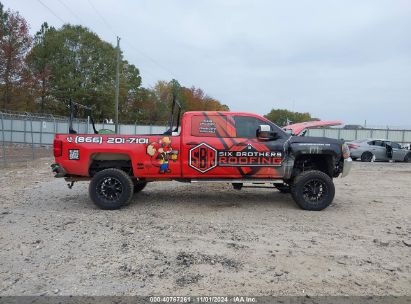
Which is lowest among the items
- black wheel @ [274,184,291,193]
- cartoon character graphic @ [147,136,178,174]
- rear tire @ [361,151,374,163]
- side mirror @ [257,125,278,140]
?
black wheel @ [274,184,291,193]

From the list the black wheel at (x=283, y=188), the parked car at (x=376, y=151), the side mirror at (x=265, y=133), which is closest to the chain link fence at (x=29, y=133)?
the parked car at (x=376, y=151)

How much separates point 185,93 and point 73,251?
63.6 metres

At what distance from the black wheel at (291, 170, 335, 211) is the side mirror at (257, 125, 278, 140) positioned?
945mm

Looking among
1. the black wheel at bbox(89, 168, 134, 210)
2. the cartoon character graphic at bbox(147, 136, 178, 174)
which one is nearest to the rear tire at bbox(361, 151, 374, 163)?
the cartoon character graphic at bbox(147, 136, 178, 174)

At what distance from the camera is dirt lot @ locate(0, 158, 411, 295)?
13.4 ft

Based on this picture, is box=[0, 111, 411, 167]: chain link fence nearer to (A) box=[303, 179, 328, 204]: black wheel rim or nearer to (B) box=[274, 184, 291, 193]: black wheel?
(B) box=[274, 184, 291, 193]: black wheel

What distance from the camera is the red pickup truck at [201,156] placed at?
742 centimetres

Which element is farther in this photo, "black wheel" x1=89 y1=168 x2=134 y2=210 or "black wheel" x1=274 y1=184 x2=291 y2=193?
"black wheel" x1=274 y1=184 x2=291 y2=193

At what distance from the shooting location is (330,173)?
804 centimetres

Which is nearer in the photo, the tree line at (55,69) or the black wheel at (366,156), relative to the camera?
the black wheel at (366,156)

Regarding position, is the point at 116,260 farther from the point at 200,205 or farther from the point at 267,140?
the point at 267,140

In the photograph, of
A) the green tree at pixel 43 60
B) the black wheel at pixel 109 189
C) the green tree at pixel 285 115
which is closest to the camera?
the black wheel at pixel 109 189

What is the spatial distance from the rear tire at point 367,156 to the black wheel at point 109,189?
1723cm

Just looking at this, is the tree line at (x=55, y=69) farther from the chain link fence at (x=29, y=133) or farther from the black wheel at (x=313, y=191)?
the black wheel at (x=313, y=191)
